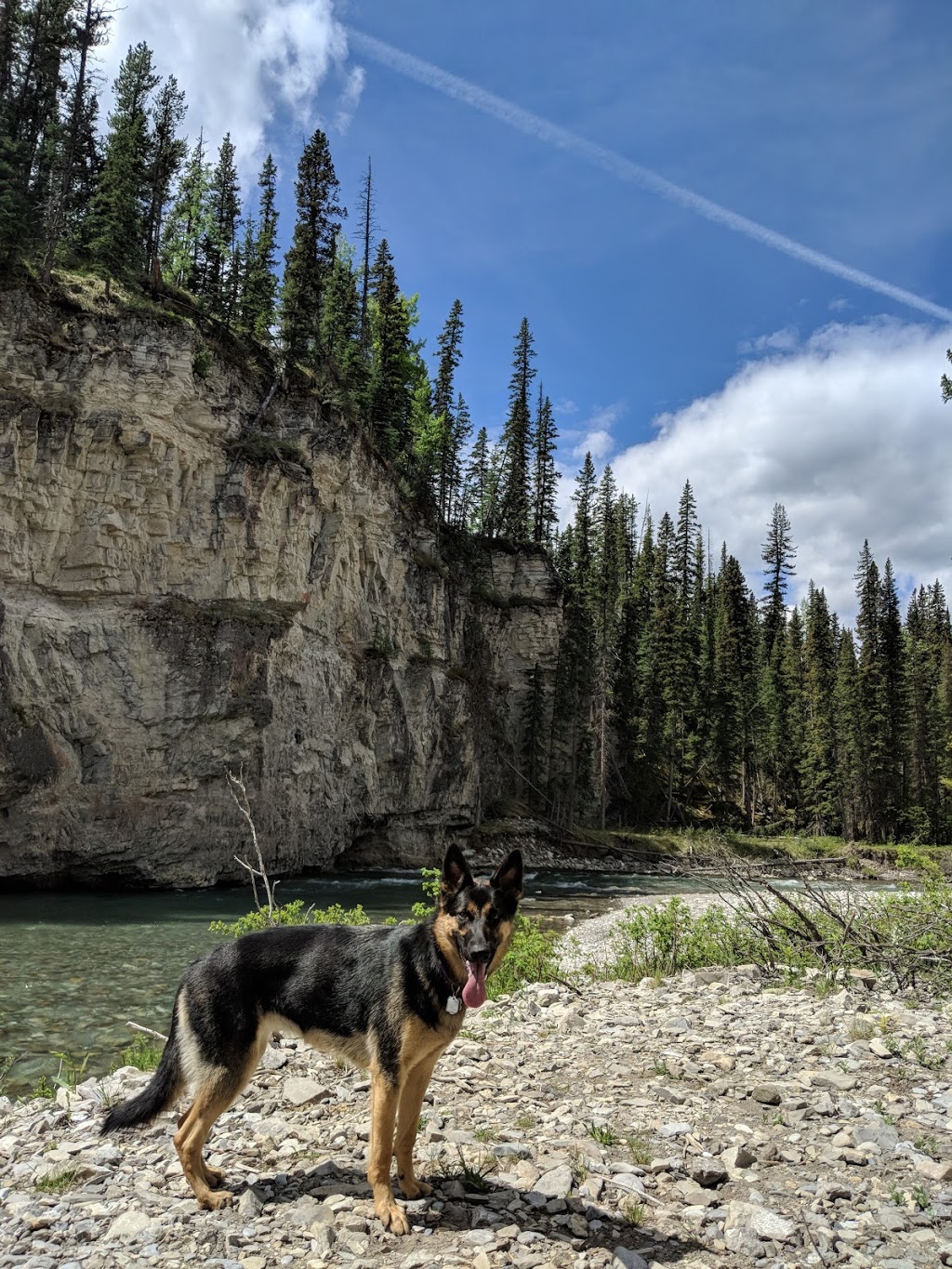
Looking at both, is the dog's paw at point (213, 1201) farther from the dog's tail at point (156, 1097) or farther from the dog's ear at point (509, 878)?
the dog's ear at point (509, 878)

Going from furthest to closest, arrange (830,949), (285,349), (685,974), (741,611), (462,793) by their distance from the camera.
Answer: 1. (741,611)
2. (462,793)
3. (285,349)
4. (685,974)
5. (830,949)

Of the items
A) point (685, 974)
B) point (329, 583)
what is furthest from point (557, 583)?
point (685, 974)

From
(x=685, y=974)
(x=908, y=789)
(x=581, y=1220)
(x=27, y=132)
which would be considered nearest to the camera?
(x=581, y=1220)

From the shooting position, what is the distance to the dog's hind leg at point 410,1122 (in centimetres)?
457

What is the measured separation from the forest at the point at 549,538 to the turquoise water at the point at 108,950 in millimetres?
21101

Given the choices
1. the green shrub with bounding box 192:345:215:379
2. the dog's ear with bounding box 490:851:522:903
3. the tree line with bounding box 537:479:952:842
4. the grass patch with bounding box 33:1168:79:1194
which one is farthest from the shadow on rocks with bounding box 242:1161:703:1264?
the tree line with bounding box 537:479:952:842

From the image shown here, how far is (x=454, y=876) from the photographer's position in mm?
4605

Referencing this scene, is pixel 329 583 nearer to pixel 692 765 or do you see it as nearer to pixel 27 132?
pixel 27 132

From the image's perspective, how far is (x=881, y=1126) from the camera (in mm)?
5191

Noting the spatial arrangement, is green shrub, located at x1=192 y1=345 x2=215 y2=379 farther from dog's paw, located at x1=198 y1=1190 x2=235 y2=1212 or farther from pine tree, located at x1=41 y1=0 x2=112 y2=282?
dog's paw, located at x1=198 y1=1190 x2=235 y2=1212

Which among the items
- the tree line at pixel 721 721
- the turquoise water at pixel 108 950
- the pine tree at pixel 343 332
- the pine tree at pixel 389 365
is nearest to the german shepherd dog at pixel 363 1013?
the turquoise water at pixel 108 950

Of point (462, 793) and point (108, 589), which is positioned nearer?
point (108, 589)

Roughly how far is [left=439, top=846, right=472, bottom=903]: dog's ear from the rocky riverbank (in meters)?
1.71

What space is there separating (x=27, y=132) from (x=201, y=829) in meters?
31.1
